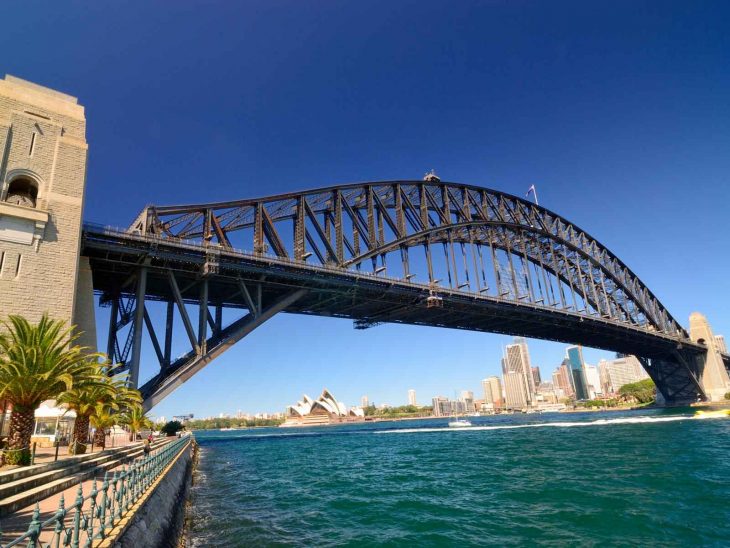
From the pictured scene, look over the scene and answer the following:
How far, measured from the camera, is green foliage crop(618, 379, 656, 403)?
137 meters

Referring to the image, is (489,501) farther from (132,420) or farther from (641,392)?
(641,392)

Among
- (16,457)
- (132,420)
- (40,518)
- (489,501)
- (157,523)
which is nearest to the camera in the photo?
(40,518)

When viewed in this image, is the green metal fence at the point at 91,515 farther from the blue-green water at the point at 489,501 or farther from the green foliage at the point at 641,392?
the green foliage at the point at 641,392

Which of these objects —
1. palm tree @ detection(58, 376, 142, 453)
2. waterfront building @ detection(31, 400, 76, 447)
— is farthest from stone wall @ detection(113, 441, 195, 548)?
waterfront building @ detection(31, 400, 76, 447)

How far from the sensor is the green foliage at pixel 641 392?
448 ft

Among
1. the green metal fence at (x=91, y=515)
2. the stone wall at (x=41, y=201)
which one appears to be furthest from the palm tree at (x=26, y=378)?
the stone wall at (x=41, y=201)

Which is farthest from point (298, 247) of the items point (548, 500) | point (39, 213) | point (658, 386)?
point (658, 386)

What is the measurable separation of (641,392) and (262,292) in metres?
142

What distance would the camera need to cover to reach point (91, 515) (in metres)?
6.75

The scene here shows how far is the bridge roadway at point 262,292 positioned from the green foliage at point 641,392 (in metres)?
77.1

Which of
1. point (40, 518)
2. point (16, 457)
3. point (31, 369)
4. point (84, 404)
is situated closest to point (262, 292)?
point (84, 404)

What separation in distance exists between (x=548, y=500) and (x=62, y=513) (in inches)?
697

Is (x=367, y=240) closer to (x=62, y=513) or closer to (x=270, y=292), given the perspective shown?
(x=270, y=292)

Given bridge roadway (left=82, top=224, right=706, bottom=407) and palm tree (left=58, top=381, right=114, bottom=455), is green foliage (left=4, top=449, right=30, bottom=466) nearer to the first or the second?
palm tree (left=58, top=381, right=114, bottom=455)
